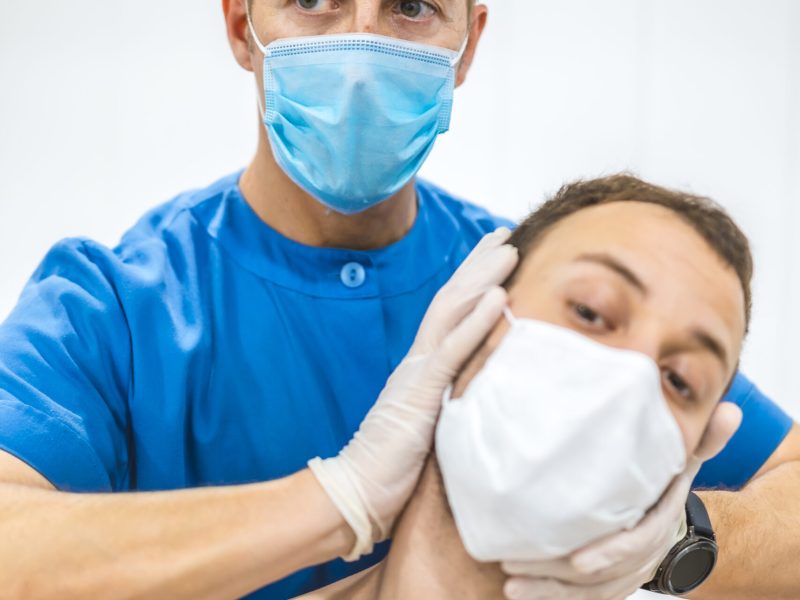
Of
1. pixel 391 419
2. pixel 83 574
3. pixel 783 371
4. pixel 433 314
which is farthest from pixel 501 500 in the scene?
pixel 783 371

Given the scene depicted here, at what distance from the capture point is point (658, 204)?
1.33 m

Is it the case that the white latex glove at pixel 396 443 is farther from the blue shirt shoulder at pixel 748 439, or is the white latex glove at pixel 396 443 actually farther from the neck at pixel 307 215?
the blue shirt shoulder at pixel 748 439

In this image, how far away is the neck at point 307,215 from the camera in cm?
175

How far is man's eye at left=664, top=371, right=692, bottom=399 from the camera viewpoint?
1.19m

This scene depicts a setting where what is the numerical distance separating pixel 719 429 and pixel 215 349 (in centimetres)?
85

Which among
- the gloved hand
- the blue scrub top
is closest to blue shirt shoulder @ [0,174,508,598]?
the blue scrub top

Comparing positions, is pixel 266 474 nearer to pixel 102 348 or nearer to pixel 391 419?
pixel 102 348

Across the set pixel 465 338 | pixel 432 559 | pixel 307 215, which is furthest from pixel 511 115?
pixel 432 559

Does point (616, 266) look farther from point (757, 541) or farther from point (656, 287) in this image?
point (757, 541)

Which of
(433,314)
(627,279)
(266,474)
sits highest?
(627,279)

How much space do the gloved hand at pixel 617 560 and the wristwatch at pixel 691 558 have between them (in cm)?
21

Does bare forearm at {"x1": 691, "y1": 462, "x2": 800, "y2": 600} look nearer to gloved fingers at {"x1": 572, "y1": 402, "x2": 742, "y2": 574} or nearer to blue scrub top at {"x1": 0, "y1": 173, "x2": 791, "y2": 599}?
blue scrub top at {"x1": 0, "y1": 173, "x2": 791, "y2": 599}

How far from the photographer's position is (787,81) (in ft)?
9.43

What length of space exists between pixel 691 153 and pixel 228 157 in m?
1.35
